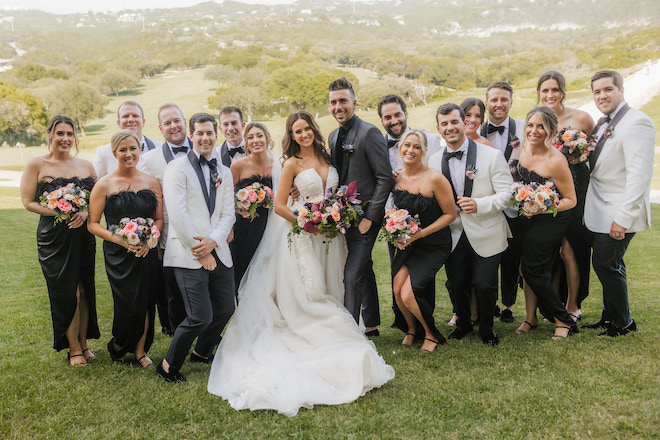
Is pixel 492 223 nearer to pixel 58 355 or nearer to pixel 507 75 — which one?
pixel 58 355

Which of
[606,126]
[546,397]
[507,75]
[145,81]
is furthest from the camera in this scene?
[145,81]

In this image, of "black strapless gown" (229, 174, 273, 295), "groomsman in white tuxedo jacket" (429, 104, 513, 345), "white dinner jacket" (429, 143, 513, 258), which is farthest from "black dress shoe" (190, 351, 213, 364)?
"white dinner jacket" (429, 143, 513, 258)

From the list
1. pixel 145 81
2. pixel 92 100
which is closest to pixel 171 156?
pixel 92 100

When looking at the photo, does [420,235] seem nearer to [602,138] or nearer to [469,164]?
[469,164]

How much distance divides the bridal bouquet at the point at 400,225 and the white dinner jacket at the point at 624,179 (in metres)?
2.00

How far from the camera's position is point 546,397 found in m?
4.04

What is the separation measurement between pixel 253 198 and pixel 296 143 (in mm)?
844

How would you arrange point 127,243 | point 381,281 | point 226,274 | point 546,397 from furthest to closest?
1. point 381,281
2. point 226,274
3. point 127,243
4. point 546,397

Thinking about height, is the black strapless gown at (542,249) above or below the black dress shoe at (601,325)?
above

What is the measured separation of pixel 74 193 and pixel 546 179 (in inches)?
184

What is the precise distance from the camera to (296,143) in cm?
532

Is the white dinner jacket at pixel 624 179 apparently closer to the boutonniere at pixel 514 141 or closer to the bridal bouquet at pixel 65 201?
the boutonniere at pixel 514 141

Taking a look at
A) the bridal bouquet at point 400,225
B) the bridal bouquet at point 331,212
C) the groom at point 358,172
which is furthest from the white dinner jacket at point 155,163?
the bridal bouquet at point 400,225

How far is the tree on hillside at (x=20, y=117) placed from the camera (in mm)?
68875
